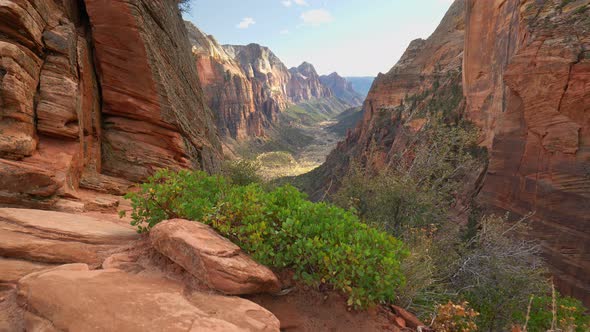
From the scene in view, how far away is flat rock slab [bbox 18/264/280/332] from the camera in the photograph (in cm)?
267

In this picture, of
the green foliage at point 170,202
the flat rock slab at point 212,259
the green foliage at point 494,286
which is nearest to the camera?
the flat rock slab at point 212,259

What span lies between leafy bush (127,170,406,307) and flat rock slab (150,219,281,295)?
0.23m

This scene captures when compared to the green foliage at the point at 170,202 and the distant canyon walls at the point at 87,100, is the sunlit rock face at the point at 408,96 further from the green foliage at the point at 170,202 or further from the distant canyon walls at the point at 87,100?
the green foliage at the point at 170,202

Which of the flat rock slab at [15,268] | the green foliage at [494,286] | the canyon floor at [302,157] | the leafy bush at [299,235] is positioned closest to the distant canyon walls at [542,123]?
the green foliage at [494,286]

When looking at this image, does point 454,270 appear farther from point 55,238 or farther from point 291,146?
point 291,146

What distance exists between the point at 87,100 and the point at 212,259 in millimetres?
8759

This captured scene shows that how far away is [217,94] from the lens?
3839 inches

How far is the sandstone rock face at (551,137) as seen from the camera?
12930 mm

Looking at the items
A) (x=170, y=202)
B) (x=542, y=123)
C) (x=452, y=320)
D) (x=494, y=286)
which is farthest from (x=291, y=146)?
(x=452, y=320)

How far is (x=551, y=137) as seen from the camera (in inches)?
560

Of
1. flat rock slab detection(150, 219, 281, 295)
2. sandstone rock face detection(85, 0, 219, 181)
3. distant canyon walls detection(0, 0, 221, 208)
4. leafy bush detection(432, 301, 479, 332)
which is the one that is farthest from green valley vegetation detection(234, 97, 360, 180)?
leafy bush detection(432, 301, 479, 332)

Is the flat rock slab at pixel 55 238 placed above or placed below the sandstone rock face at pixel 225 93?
below

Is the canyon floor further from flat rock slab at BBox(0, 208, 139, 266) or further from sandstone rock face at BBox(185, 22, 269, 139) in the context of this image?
flat rock slab at BBox(0, 208, 139, 266)

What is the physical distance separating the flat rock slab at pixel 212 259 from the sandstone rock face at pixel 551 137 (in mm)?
16352
